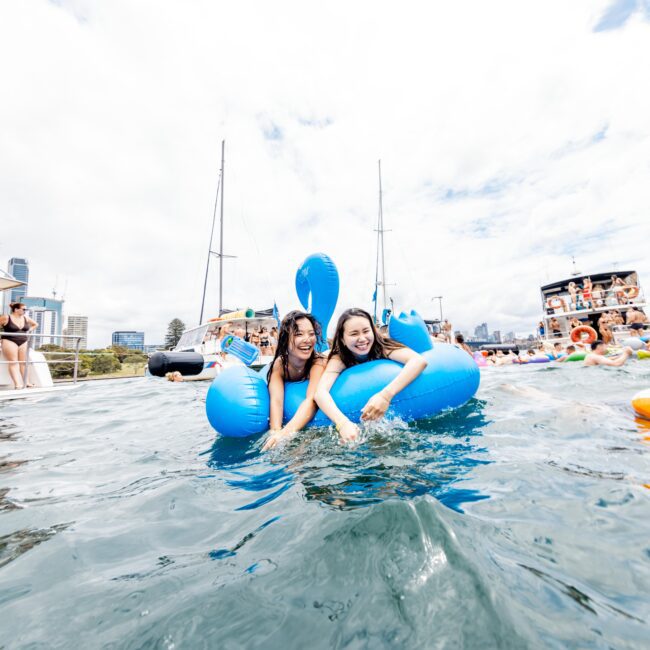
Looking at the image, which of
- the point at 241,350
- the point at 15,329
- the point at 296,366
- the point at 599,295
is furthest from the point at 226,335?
the point at 599,295

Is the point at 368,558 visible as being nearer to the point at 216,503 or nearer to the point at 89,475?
the point at 216,503

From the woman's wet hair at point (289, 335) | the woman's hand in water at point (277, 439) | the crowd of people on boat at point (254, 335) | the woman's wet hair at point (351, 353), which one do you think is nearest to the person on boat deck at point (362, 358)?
the woman's wet hair at point (351, 353)

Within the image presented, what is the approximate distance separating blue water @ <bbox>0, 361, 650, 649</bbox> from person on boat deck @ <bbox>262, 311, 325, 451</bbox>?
11.1 inches

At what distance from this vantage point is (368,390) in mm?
2953

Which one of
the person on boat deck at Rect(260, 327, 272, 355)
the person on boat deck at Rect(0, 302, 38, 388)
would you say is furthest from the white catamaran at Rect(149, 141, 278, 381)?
the person on boat deck at Rect(0, 302, 38, 388)

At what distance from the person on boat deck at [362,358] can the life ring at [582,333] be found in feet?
42.1

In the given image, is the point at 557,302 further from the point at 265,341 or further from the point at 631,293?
the point at 265,341

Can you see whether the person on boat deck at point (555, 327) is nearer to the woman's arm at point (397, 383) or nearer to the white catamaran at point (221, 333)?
the white catamaran at point (221, 333)

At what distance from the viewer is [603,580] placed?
115 centimetres

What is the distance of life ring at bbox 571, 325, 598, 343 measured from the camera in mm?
13012

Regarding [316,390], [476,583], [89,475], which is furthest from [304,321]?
[476,583]

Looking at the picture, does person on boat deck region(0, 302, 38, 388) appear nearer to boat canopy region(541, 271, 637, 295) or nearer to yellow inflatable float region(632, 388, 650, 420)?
yellow inflatable float region(632, 388, 650, 420)

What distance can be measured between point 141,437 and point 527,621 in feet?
12.2

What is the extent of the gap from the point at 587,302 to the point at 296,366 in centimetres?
2520
